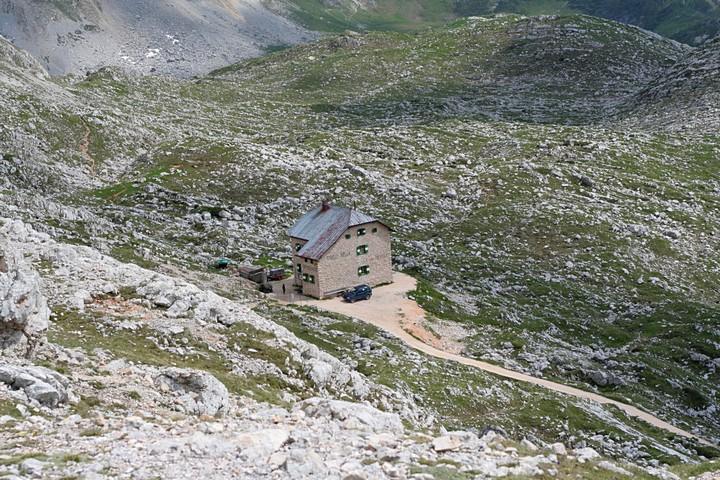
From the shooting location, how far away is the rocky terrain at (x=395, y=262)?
2530 cm

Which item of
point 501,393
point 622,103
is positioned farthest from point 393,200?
point 622,103

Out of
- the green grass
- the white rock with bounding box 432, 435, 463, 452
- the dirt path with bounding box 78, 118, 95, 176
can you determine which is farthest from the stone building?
the white rock with bounding box 432, 435, 463, 452

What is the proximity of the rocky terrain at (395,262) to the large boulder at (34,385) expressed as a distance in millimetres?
113

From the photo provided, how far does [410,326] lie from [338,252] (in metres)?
11.9

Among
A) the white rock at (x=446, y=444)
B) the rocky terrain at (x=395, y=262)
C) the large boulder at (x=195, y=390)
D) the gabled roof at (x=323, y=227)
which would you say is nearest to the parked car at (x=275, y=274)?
the gabled roof at (x=323, y=227)

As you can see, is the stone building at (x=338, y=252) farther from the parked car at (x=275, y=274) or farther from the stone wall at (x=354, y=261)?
the parked car at (x=275, y=274)

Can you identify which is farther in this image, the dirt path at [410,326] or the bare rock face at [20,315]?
the dirt path at [410,326]

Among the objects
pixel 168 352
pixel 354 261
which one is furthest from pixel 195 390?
pixel 354 261

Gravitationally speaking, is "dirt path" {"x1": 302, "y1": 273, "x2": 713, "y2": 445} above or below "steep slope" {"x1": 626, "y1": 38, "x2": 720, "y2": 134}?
below

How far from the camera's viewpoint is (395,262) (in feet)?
283

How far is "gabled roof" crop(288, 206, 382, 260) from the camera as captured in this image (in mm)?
73312

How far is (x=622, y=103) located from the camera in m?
182

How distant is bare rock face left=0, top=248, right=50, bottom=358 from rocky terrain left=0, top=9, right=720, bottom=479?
0.36ft

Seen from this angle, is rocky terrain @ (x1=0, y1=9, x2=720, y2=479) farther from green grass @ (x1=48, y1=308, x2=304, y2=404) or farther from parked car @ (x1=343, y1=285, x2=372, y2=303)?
parked car @ (x1=343, y1=285, x2=372, y2=303)
